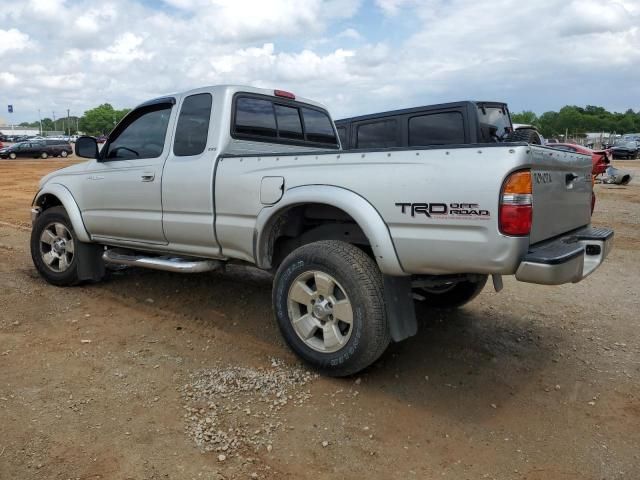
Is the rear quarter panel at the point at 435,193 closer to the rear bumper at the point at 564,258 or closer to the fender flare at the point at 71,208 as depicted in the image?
the rear bumper at the point at 564,258

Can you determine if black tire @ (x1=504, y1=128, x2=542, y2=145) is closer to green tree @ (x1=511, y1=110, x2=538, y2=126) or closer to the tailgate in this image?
the tailgate

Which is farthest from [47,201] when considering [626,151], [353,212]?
[626,151]

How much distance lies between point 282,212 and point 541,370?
6.95 feet

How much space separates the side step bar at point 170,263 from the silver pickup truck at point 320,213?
18 mm

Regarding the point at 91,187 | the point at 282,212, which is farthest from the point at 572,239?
the point at 91,187

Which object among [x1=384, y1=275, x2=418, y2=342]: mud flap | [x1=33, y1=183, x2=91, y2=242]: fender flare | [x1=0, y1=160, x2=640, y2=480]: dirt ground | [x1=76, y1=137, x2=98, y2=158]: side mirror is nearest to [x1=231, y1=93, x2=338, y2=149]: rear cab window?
[x1=0, y1=160, x2=640, y2=480]: dirt ground

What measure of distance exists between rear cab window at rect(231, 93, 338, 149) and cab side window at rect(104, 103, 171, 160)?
0.72 meters

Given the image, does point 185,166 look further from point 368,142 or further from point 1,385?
point 368,142

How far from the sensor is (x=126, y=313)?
491 centimetres

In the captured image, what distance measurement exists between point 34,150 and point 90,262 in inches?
1396

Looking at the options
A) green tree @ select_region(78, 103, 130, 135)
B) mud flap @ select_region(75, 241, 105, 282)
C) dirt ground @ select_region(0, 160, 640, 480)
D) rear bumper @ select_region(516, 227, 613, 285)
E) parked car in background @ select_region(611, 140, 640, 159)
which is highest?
green tree @ select_region(78, 103, 130, 135)

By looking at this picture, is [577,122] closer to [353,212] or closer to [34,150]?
[34,150]

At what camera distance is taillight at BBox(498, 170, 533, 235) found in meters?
2.79

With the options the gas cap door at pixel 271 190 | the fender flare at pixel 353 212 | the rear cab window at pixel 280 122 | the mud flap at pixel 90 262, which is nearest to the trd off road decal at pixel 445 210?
the fender flare at pixel 353 212
